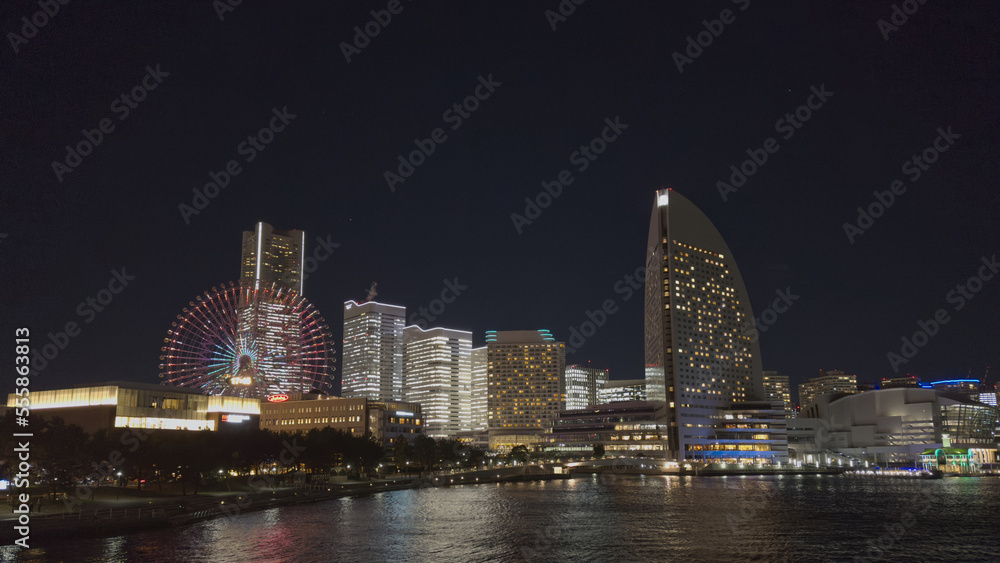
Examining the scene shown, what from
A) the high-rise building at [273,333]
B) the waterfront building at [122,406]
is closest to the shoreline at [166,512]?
the high-rise building at [273,333]

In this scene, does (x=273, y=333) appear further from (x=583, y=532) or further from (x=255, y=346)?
(x=583, y=532)

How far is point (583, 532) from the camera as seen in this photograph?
76.1m

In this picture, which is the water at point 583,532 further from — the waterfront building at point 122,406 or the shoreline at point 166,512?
the waterfront building at point 122,406

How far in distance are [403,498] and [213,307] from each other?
49.2m

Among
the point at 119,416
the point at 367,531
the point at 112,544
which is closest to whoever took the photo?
the point at 112,544

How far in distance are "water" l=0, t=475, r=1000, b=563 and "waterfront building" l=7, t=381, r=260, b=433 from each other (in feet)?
143

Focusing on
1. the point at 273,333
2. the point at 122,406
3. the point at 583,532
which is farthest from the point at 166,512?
the point at 273,333

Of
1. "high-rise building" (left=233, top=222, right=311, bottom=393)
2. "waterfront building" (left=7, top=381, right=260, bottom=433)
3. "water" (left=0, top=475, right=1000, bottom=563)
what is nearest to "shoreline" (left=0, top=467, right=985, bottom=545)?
"water" (left=0, top=475, right=1000, bottom=563)

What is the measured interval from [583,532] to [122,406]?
3490 inches

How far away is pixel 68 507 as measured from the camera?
7838 centimetres

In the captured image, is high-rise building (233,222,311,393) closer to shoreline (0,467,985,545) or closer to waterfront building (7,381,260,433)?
waterfront building (7,381,260,433)

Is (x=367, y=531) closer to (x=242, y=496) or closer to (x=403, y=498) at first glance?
(x=242, y=496)

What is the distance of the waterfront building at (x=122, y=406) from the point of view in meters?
126

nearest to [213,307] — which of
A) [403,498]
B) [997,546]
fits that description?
[403,498]
